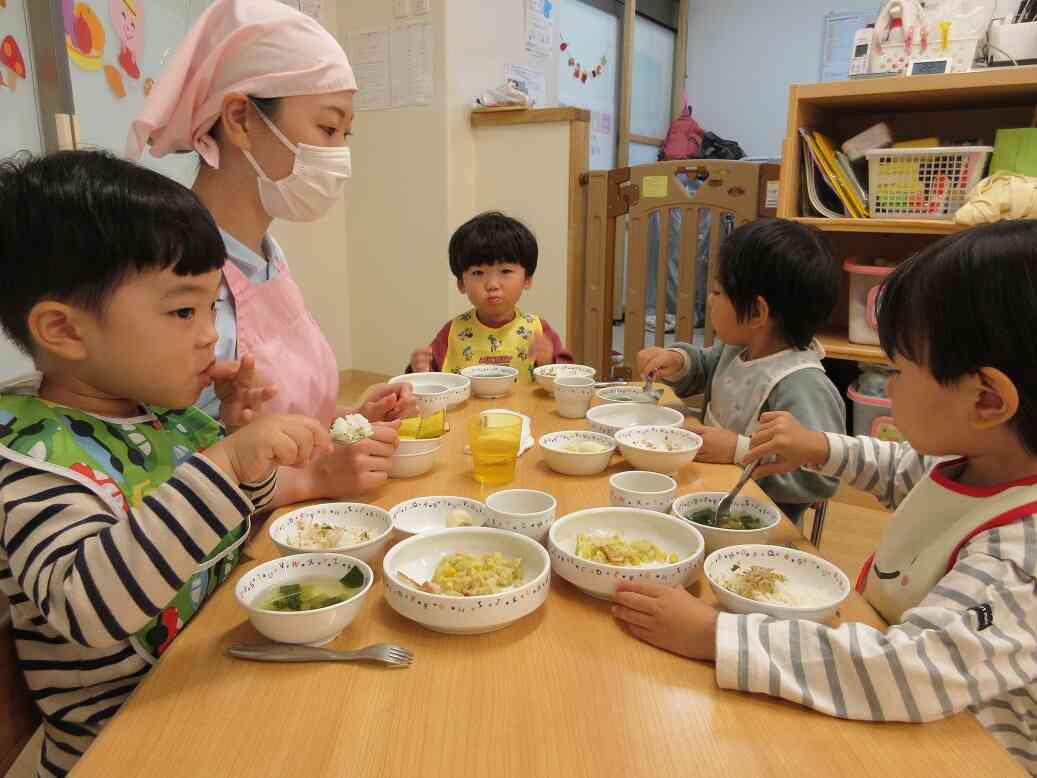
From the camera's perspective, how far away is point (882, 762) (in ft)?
2.18

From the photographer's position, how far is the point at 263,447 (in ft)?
2.83

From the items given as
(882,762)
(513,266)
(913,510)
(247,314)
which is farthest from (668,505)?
(513,266)

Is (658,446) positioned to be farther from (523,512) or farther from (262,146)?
(262,146)

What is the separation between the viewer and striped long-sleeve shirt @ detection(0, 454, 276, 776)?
0.76 meters

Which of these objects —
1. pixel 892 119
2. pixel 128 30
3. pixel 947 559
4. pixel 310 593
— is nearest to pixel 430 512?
pixel 310 593

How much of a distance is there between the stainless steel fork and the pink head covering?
1032 millimetres

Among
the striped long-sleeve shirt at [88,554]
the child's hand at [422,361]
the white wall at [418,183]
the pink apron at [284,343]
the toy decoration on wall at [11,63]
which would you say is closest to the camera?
the striped long-sleeve shirt at [88,554]

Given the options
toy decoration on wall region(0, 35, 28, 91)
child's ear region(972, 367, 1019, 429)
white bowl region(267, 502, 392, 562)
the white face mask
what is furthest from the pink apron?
toy decoration on wall region(0, 35, 28, 91)

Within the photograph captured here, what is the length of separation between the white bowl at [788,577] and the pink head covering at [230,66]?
3.86 feet

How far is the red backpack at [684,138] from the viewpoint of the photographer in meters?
6.44

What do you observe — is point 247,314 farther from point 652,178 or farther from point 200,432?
point 652,178

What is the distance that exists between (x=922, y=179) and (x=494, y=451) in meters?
2.22

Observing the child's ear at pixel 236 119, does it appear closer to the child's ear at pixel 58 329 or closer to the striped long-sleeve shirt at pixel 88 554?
the child's ear at pixel 58 329

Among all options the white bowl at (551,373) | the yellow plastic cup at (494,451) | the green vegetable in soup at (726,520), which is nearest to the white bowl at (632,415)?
the white bowl at (551,373)
